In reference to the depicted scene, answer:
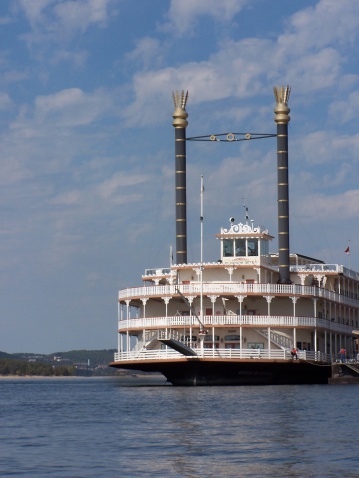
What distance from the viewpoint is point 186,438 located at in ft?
114

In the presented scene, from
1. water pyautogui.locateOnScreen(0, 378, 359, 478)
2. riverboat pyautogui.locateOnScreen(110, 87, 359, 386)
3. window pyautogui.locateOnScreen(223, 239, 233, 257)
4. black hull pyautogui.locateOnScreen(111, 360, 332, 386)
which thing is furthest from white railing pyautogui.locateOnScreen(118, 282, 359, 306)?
water pyautogui.locateOnScreen(0, 378, 359, 478)

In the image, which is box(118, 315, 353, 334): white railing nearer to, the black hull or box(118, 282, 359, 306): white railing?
box(118, 282, 359, 306): white railing

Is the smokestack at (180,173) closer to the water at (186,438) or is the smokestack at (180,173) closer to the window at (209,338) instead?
the window at (209,338)

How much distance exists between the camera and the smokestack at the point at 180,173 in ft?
273

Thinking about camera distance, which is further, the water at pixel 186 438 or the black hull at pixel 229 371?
the black hull at pixel 229 371

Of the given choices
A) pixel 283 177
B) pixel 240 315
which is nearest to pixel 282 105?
pixel 283 177

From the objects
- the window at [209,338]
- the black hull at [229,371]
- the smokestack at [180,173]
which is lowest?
the black hull at [229,371]

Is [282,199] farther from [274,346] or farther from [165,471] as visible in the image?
[165,471]

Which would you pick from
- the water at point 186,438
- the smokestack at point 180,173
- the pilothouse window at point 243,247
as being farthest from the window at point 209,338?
the water at point 186,438

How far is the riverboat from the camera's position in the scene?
2731 inches

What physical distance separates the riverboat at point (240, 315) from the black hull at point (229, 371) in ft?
0.20

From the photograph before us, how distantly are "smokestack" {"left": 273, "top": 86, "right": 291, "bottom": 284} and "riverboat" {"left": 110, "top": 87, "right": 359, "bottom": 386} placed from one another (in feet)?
0.24

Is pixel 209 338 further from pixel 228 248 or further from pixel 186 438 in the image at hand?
pixel 186 438

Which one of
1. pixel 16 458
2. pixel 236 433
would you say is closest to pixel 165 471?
pixel 16 458
